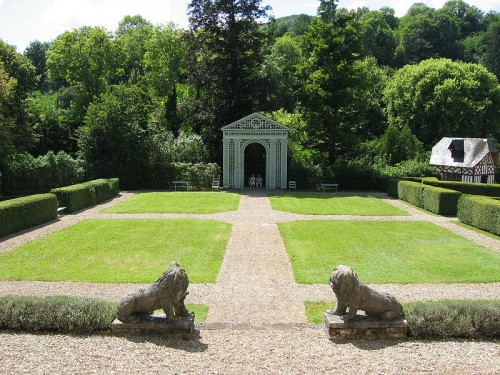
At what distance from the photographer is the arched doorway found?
135ft

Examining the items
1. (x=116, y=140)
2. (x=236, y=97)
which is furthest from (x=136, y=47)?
(x=116, y=140)

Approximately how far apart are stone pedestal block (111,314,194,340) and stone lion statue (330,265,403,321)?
9.21 feet

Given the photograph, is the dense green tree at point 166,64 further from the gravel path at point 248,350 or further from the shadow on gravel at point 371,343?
the shadow on gravel at point 371,343

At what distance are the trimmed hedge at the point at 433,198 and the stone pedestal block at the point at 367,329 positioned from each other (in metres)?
18.4

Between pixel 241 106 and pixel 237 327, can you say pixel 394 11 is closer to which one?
pixel 241 106

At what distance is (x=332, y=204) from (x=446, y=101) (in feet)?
92.2

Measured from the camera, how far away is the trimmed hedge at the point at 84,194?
25375 millimetres

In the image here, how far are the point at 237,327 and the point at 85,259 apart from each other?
787 centimetres

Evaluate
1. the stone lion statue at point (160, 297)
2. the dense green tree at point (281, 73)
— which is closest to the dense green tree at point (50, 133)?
the dense green tree at point (281, 73)

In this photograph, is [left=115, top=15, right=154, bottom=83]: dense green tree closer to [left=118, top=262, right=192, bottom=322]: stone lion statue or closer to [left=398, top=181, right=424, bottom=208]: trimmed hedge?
[left=398, top=181, right=424, bottom=208]: trimmed hedge

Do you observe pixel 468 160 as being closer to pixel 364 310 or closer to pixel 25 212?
pixel 25 212

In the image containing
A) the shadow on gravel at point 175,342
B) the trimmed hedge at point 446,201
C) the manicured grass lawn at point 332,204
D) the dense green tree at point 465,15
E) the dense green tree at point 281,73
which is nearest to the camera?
the shadow on gravel at point 175,342

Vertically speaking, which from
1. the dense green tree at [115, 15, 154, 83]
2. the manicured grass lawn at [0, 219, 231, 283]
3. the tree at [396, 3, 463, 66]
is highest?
the tree at [396, 3, 463, 66]

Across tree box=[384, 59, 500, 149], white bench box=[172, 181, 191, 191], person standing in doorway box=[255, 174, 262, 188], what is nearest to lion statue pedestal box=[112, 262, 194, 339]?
white bench box=[172, 181, 191, 191]
